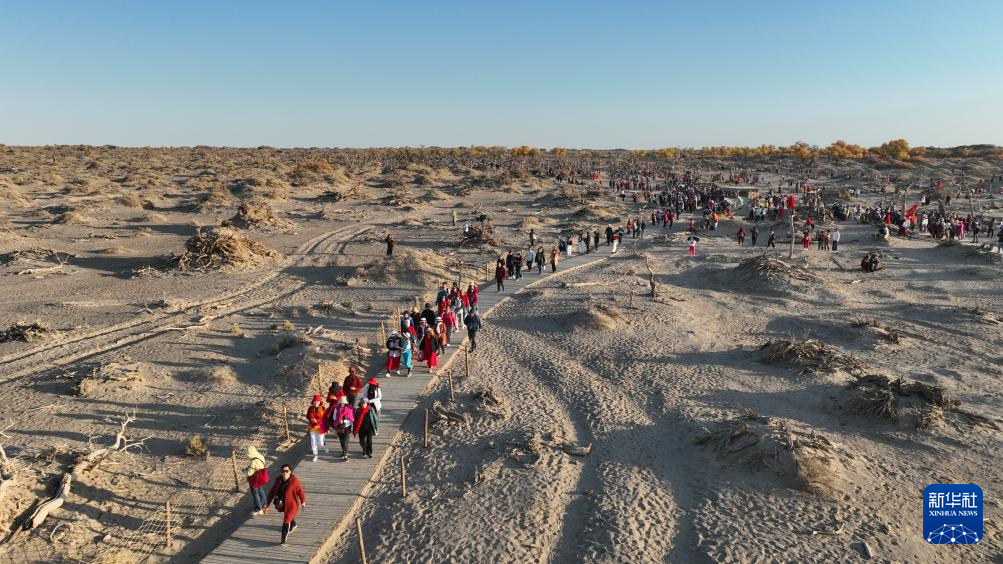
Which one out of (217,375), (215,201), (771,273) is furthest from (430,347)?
(215,201)

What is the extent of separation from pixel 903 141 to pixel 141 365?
116 metres

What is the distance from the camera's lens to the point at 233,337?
54.9 ft

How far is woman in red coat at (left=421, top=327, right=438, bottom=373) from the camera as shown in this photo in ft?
44.9

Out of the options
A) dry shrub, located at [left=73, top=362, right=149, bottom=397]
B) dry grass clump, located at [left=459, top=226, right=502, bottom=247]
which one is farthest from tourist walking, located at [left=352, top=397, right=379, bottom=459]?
dry grass clump, located at [left=459, top=226, right=502, bottom=247]

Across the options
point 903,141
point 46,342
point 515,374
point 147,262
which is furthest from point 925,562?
point 903,141

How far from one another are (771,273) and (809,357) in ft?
29.9

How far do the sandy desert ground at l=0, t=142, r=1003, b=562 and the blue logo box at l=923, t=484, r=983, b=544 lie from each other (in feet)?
0.71

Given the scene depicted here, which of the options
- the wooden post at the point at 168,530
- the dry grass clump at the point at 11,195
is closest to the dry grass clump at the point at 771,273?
the wooden post at the point at 168,530

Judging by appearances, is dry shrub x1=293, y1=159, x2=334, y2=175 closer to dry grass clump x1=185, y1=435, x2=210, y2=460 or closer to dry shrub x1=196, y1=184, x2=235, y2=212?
dry shrub x1=196, y1=184, x2=235, y2=212

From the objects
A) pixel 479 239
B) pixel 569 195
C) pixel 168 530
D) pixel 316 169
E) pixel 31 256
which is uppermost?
pixel 316 169

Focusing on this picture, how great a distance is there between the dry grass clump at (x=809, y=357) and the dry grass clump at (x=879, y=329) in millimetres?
1984

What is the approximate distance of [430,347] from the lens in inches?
537

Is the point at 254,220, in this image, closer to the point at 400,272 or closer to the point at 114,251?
the point at 114,251

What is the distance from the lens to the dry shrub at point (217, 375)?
536 inches
